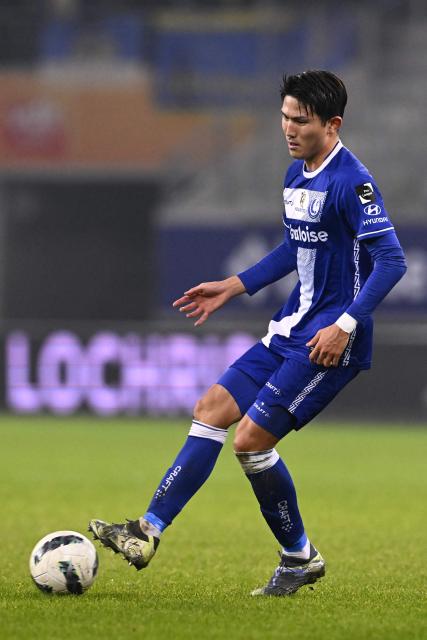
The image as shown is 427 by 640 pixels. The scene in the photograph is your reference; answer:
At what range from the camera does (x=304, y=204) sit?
556cm

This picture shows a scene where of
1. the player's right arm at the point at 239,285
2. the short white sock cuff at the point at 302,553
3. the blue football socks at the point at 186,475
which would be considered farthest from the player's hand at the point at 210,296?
the short white sock cuff at the point at 302,553

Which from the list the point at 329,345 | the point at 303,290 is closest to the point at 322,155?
the point at 303,290

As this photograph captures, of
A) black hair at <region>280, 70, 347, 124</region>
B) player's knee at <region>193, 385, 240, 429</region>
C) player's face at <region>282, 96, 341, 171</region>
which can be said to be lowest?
player's knee at <region>193, 385, 240, 429</region>

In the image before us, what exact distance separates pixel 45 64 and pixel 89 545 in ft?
59.7

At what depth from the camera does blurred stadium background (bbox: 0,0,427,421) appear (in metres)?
21.5

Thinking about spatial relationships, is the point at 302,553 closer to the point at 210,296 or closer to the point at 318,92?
the point at 210,296

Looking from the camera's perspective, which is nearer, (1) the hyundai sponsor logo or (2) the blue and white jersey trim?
(1) the hyundai sponsor logo

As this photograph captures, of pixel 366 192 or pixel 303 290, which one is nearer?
pixel 366 192

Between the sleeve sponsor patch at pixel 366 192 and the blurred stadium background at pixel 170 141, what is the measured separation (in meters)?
15.4

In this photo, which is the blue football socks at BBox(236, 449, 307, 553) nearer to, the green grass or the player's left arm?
the green grass

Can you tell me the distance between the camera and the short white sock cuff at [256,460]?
561 centimetres

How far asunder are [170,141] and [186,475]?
1714cm

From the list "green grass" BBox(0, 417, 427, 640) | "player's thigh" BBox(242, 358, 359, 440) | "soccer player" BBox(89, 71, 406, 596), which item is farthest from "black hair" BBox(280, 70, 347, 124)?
"green grass" BBox(0, 417, 427, 640)

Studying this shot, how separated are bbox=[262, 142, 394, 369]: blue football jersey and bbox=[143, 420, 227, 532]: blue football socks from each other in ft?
1.51
